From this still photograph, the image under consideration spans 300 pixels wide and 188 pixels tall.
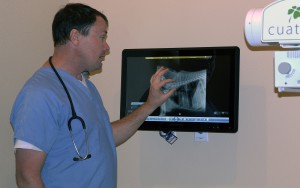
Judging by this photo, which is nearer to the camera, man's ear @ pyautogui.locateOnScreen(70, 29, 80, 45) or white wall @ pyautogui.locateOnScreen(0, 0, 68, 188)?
man's ear @ pyautogui.locateOnScreen(70, 29, 80, 45)

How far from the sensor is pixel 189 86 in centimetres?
239

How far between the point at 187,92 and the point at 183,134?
271mm

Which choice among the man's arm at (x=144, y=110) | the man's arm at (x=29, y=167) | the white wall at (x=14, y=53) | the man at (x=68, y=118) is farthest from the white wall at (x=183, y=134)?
the man's arm at (x=29, y=167)

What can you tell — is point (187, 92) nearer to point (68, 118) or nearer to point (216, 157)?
point (216, 157)

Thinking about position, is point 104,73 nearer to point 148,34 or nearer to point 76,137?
point 148,34

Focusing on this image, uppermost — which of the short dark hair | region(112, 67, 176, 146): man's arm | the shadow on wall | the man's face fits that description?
the short dark hair

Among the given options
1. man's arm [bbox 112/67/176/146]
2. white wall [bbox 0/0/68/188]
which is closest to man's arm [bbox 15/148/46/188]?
white wall [bbox 0/0/68/188]

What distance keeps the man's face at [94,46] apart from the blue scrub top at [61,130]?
0.11m

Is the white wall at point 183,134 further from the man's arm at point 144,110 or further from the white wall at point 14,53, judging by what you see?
the man's arm at point 144,110

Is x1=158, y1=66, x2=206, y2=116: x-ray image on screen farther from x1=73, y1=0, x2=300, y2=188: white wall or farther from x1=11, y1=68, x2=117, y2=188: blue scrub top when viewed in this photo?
x1=11, y1=68, x2=117, y2=188: blue scrub top

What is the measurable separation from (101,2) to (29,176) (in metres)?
1.29

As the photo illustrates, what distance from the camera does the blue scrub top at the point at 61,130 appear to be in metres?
1.84

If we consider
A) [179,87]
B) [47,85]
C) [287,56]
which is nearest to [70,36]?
[47,85]

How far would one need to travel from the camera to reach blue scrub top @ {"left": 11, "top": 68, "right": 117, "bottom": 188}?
184cm
